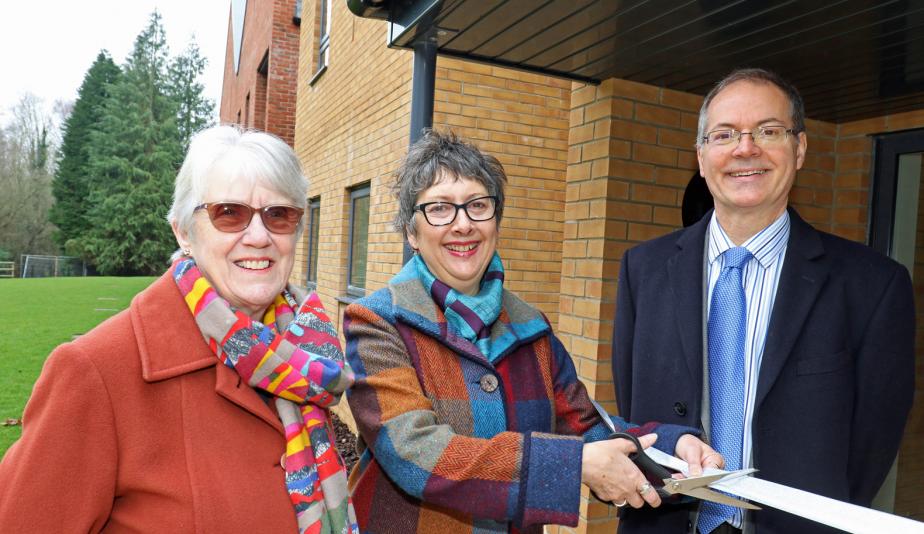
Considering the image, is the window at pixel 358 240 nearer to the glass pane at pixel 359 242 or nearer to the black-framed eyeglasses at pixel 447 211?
the glass pane at pixel 359 242

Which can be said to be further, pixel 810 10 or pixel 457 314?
pixel 810 10

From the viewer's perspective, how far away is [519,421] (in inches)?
74.0

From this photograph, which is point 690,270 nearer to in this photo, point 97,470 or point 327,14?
point 97,470

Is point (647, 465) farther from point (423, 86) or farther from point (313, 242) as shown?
point (313, 242)

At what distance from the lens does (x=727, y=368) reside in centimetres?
206

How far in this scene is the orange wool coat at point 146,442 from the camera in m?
1.33

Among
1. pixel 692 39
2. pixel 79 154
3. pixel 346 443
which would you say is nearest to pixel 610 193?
pixel 692 39

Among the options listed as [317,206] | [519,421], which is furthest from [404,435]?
[317,206]

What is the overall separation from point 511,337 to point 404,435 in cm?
50

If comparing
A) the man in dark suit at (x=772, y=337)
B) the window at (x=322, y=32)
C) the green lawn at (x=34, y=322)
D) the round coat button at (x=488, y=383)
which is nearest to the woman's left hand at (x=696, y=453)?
the man in dark suit at (x=772, y=337)

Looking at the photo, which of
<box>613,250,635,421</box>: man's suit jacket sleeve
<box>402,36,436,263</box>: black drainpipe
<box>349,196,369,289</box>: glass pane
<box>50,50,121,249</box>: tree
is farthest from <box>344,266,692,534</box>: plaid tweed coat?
<box>50,50,121,249</box>: tree

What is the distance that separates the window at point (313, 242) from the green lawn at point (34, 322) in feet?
13.3

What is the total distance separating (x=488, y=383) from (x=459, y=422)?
0.46 ft

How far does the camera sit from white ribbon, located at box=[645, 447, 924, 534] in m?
1.35
